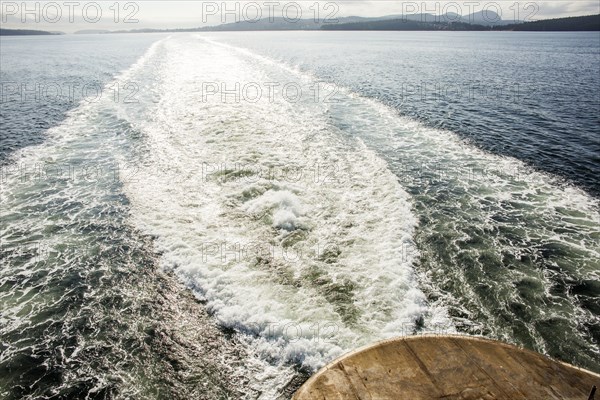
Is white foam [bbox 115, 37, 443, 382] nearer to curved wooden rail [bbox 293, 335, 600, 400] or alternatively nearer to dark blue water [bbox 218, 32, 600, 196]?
curved wooden rail [bbox 293, 335, 600, 400]

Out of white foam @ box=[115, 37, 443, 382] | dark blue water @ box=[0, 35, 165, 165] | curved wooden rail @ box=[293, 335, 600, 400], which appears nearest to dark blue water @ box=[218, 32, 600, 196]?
white foam @ box=[115, 37, 443, 382]

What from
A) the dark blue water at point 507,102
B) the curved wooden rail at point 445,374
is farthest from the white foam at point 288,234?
the dark blue water at point 507,102

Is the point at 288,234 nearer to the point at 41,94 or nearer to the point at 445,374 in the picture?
the point at 445,374

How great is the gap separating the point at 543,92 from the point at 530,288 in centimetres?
3200

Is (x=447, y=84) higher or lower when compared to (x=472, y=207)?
higher

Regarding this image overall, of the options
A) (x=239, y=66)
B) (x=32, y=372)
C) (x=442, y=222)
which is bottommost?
(x=32, y=372)

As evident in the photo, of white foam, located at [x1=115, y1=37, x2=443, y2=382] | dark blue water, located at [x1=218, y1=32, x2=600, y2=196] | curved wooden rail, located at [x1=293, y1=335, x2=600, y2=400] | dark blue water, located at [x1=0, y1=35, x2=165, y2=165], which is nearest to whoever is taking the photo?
curved wooden rail, located at [x1=293, y1=335, x2=600, y2=400]

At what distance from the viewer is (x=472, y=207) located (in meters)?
12.4

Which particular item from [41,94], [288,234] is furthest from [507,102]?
[41,94]

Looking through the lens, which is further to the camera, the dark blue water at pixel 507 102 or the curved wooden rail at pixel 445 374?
the dark blue water at pixel 507 102

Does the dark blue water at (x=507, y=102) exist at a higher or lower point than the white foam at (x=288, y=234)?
higher

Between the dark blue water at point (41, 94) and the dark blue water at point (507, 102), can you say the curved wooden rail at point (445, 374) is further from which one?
the dark blue water at point (41, 94)

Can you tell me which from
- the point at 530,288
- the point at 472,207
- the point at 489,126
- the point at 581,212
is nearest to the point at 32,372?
the point at 530,288

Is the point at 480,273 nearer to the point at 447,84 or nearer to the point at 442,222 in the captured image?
the point at 442,222
